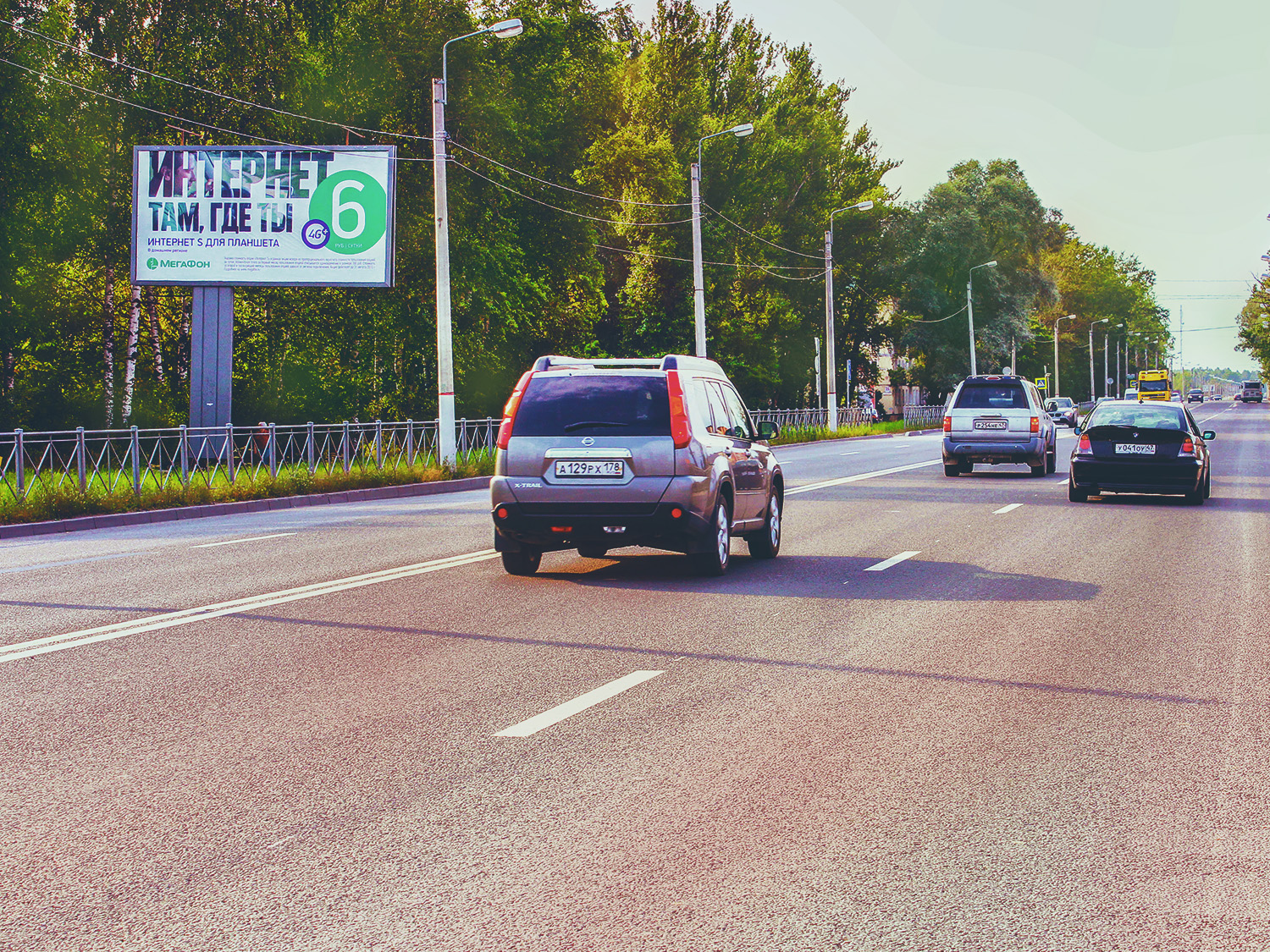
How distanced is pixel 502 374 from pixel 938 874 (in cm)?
3893

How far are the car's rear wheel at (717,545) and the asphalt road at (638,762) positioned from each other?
189 millimetres

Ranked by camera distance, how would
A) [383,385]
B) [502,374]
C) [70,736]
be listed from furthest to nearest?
[502,374] → [383,385] → [70,736]

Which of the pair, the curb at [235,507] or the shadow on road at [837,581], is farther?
the curb at [235,507]

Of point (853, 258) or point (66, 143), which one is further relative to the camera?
point (853, 258)

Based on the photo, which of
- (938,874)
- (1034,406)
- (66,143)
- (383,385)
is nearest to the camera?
(938,874)

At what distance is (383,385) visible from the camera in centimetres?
3788

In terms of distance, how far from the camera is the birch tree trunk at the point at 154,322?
128 feet

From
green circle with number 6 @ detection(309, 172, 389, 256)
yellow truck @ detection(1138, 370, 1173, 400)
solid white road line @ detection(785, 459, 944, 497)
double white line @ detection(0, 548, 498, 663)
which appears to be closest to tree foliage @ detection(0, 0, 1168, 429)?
green circle with number 6 @ detection(309, 172, 389, 256)

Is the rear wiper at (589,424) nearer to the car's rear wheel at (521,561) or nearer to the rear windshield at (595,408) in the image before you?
the rear windshield at (595,408)

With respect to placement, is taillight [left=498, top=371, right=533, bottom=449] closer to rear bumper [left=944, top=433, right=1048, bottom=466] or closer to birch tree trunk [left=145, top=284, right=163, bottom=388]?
rear bumper [left=944, top=433, right=1048, bottom=466]

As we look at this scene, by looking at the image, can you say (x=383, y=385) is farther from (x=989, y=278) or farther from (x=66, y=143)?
(x=989, y=278)

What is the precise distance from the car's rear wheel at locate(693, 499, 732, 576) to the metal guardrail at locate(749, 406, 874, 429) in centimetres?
3614

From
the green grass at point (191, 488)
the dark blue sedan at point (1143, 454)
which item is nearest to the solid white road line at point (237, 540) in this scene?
the green grass at point (191, 488)

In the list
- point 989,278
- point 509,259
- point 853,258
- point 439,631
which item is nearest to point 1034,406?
point 509,259
